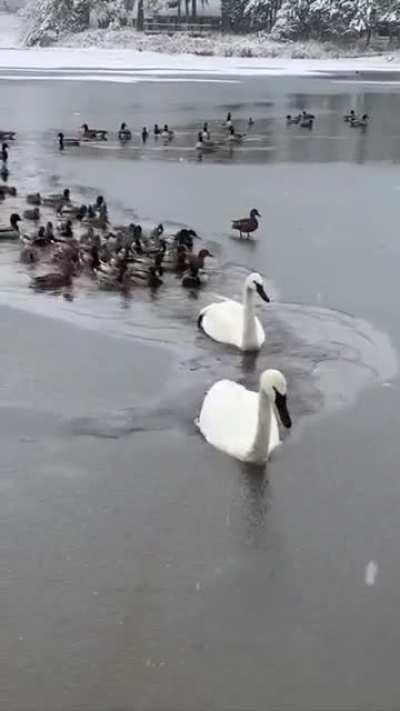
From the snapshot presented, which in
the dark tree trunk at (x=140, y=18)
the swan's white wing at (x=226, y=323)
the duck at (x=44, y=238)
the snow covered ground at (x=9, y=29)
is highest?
the swan's white wing at (x=226, y=323)

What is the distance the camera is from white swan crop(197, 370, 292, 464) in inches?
357

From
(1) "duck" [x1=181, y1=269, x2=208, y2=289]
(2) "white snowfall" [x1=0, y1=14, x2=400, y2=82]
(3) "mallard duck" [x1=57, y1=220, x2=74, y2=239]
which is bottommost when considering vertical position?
(2) "white snowfall" [x1=0, y1=14, x2=400, y2=82]

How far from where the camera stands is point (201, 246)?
17.1 meters

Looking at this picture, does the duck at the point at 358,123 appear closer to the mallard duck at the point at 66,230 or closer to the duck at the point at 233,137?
the duck at the point at 233,137

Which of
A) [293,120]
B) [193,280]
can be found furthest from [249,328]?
[293,120]

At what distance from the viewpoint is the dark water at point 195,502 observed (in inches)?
259

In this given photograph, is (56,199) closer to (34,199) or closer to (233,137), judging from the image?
(34,199)

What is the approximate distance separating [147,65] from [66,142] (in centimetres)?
3664

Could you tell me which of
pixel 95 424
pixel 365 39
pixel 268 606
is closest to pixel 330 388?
pixel 95 424

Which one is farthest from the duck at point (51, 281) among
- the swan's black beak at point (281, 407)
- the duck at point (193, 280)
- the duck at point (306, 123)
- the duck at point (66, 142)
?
the duck at point (306, 123)

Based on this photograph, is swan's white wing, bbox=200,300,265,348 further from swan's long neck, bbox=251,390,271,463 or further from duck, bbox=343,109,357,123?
duck, bbox=343,109,357,123

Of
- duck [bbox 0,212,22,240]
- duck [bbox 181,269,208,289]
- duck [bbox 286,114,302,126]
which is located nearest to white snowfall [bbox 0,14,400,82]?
duck [bbox 286,114,302,126]

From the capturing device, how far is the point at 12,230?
17.4m

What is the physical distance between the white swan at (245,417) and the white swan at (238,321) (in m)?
1.58
